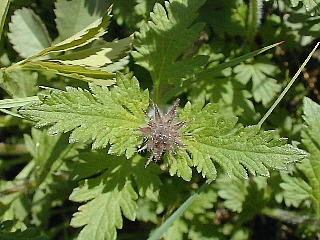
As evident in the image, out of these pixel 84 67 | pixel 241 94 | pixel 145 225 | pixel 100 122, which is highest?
pixel 84 67

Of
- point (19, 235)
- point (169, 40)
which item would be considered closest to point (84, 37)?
point (169, 40)

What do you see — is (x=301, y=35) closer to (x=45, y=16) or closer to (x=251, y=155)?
(x=251, y=155)

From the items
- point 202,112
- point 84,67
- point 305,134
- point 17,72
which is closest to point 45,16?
point 17,72

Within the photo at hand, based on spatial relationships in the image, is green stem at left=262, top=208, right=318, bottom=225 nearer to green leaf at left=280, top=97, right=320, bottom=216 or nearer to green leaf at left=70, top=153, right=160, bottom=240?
green leaf at left=280, top=97, right=320, bottom=216

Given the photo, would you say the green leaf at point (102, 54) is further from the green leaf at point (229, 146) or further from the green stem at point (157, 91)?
the green leaf at point (229, 146)

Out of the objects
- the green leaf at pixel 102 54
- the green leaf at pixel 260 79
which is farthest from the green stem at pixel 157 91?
the green leaf at pixel 260 79

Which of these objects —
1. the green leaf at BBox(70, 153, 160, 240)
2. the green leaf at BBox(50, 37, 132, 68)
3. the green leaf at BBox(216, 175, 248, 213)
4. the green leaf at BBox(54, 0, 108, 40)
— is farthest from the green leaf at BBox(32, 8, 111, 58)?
the green leaf at BBox(216, 175, 248, 213)
